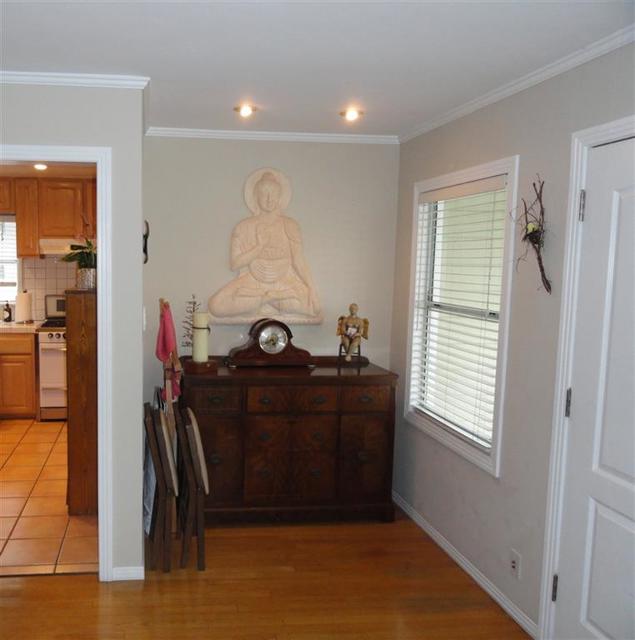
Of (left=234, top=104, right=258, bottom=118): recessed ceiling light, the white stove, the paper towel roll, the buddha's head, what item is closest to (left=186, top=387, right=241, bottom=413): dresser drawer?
the buddha's head

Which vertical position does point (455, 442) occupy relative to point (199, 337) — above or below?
below

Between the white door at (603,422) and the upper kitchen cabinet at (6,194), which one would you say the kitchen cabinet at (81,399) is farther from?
the upper kitchen cabinet at (6,194)

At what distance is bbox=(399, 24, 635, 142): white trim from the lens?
2.44m

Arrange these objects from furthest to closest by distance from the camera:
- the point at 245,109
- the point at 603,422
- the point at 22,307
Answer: the point at 22,307 → the point at 245,109 → the point at 603,422

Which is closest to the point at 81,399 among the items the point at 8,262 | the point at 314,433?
the point at 314,433

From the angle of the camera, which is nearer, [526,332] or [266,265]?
[526,332]

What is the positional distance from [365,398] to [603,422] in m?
1.81

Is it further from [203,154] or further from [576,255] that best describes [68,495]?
[576,255]

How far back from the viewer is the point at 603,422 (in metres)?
2.56

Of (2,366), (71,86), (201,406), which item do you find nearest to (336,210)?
(201,406)

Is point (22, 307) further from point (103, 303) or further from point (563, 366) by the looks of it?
point (563, 366)

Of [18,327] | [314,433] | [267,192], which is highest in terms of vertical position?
[267,192]

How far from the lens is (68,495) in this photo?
4.20m

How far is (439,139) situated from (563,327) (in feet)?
5.41
